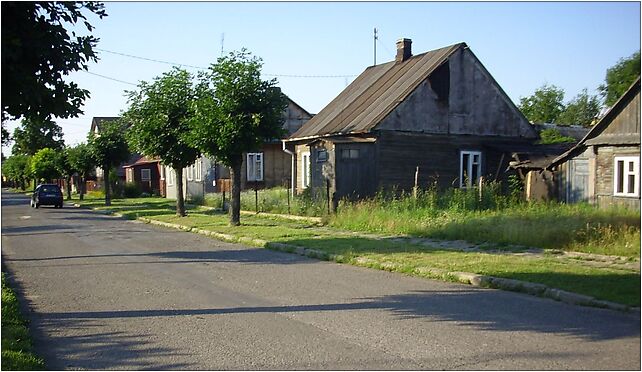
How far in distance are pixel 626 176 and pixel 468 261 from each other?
37.5 ft

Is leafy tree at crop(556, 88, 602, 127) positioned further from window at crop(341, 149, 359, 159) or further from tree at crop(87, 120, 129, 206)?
tree at crop(87, 120, 129, 206)

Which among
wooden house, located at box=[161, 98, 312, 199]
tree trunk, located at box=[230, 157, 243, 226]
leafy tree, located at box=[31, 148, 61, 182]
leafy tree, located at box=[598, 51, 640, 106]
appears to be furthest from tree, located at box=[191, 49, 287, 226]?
leafy tree, located at box=[31, 148, 61, 182]

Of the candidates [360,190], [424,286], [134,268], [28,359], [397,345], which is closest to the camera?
[28,359]

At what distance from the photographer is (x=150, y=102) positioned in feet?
93.6

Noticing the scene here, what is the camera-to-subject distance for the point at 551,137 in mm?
33250

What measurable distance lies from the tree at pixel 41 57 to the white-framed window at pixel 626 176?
698 inches

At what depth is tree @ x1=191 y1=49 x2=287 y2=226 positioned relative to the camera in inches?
825

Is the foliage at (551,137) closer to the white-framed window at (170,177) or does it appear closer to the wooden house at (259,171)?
the wooden house at (259,171)

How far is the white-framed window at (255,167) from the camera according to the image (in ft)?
138

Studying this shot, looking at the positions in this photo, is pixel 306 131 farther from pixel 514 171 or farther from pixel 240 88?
pixel 240 88

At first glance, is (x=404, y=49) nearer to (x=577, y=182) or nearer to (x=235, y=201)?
(x=577, y=182)

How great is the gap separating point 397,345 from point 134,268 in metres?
8.07

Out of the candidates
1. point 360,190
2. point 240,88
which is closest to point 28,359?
point 240,88

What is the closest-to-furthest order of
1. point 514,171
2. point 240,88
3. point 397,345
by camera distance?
point 397,345 → point 240,88 → point 514,171
